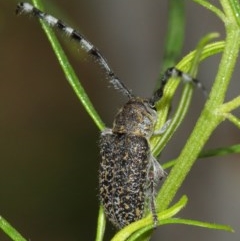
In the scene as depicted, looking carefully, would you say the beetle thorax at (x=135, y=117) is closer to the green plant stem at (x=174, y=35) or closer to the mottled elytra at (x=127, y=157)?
the mottled elytra at (x=127, y=157)

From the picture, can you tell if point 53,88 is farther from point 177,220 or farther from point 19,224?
point 177,220

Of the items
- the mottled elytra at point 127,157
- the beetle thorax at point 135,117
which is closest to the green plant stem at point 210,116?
the mottled elytra at point 127,157

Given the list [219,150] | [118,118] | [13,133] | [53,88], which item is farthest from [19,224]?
[219,150]

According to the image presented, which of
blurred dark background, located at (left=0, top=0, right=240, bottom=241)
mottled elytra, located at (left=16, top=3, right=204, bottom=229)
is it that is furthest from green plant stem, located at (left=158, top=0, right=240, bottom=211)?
blurred dark background, located at (left=0, top=0, right=240, bottom=241)

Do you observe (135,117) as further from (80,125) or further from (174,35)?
(80,125)

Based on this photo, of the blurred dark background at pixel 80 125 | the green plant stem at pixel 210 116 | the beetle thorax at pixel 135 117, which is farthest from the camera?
the blurred dark background at pixel 80 125

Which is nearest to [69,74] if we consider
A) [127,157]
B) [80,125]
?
[127,157]
